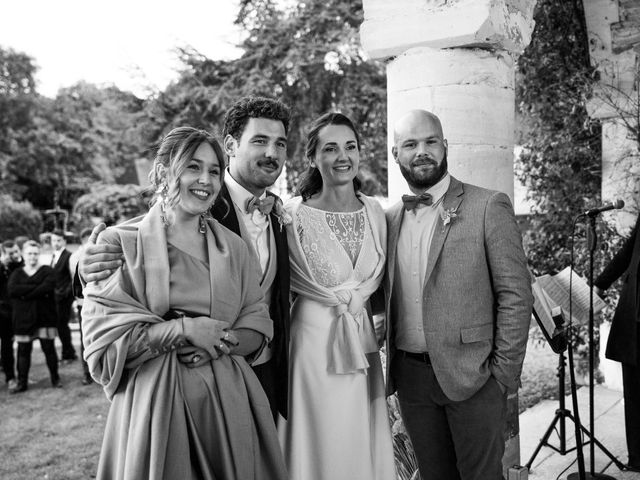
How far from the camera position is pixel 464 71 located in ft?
10.3

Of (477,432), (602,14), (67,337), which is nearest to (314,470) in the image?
(477,432)

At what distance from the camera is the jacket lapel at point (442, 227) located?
252 cm

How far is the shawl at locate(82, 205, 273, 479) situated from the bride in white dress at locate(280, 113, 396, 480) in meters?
0.56

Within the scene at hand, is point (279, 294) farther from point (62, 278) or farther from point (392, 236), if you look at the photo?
point (62, 278)

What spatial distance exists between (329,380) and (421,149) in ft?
3.60

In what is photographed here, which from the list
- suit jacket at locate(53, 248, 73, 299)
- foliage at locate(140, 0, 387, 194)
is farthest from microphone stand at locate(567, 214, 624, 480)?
foliage at locate(140, 0, 387, 194)

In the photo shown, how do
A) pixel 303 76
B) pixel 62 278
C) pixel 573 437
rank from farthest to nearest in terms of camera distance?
pixel 303 76
pixel 62 278
pixel 573 437

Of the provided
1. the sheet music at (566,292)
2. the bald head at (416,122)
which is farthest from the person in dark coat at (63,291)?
the bald head at (416,122)

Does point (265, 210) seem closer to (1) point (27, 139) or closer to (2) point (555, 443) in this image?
(2) point (555, 443)

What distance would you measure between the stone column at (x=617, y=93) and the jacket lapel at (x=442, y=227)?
11.3 feet

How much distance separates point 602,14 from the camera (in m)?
5.64

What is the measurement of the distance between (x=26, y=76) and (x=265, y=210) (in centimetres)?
3438

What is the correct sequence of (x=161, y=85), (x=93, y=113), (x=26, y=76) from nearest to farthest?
(x=161, y=85) < (x=26, y=76) < (x=93, y=113)

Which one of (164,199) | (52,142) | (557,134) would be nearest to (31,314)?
Answer: (164,199)
